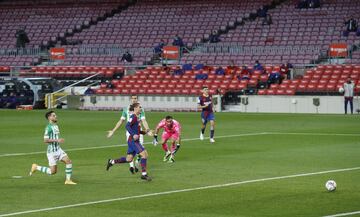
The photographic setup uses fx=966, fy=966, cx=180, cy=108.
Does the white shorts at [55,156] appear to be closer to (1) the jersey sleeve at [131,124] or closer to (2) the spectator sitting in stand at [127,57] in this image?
(1) the jersey sleeve at [131,124]

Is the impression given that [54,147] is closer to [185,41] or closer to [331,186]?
[331,186]

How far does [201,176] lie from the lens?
24641 millimetres

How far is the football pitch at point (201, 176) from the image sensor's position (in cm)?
1900

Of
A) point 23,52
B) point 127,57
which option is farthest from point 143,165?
point 23,52

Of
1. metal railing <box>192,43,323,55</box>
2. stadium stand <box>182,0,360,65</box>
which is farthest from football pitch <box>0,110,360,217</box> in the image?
metal railing <box>192,43,323,55</box>

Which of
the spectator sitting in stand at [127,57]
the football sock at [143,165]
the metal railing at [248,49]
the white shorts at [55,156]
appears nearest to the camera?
the white shorts at [55,156]

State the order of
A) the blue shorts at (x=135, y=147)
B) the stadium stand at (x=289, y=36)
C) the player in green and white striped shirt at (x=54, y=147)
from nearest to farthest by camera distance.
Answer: the player in green and white striped shirt at (x=54, y=147)
the blue shorts at (x=135, y=147)
the stadium stand at (x=289, y=36)

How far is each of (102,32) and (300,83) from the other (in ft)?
72.9

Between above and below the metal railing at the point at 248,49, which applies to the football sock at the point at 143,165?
below

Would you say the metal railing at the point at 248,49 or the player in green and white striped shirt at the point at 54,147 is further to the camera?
the metal railing at the point at 248,49

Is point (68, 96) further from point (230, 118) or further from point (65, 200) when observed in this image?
point (65, 200)

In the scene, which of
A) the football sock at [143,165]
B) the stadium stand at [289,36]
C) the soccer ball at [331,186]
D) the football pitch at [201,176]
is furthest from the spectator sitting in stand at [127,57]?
the soccer ball at [331,186]

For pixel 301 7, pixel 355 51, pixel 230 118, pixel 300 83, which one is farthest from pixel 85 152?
pixel 301 7

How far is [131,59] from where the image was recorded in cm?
7125
